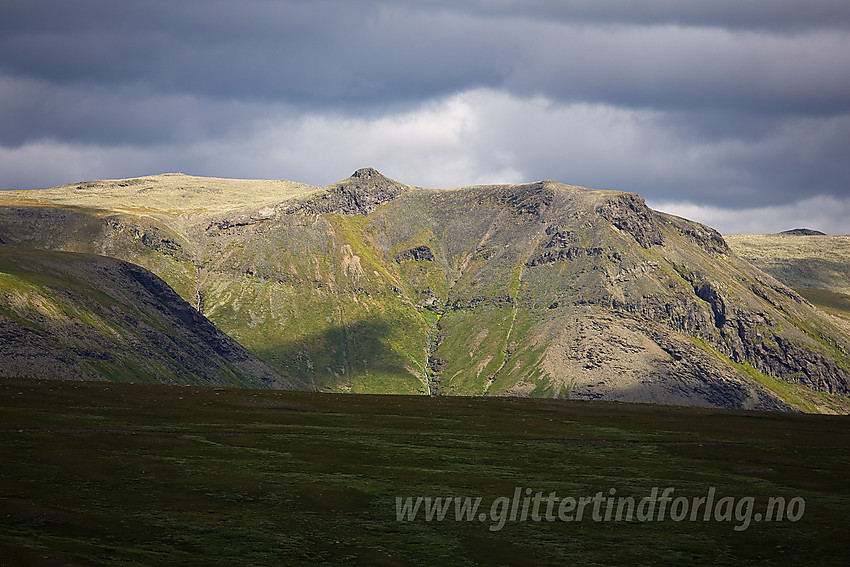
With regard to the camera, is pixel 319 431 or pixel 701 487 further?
pixel 319 431

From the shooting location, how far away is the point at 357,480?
249ft

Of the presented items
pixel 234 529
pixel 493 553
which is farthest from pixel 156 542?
pixel 493 553

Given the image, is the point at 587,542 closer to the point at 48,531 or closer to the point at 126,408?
the point at 48,531

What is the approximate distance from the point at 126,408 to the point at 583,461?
2630 inches

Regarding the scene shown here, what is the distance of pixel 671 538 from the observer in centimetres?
6147

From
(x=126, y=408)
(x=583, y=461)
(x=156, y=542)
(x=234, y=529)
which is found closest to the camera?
(x=156, y=542)

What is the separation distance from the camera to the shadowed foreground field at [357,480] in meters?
55.4

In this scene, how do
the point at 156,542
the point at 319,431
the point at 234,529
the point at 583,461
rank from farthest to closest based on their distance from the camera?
the point at 319,431 → the point at 583,461 → the point at 234,529 → the point at 156,542

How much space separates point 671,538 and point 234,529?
34.0 metres

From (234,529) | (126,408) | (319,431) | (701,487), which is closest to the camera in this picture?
(234,529)

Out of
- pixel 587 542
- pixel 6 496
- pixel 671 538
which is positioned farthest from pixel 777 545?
pixel 6 496

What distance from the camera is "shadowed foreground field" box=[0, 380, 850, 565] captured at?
55438 millimetres

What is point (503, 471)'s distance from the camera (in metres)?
83.9

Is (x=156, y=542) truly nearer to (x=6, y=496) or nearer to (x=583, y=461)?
(x=6, y=496)
